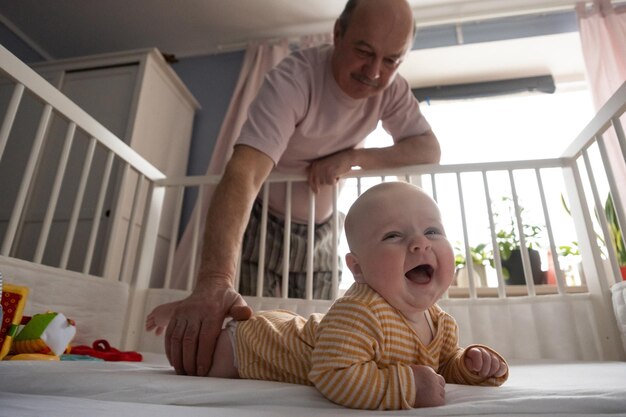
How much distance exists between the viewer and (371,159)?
4.03ft

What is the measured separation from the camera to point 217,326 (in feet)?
2.40

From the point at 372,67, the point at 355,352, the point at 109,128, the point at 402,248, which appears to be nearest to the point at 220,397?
the point at 355,352

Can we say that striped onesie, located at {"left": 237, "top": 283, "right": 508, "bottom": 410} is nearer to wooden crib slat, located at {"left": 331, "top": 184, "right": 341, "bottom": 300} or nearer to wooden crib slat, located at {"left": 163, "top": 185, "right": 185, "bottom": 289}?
wooden crib slat, located at {"left": 331, "top": 184, "right": 341, "bottom": 300}

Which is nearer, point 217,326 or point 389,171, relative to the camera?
point 217,326

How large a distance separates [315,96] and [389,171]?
31cm

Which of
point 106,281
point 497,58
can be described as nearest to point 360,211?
point 106,281

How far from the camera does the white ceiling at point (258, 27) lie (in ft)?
7.25

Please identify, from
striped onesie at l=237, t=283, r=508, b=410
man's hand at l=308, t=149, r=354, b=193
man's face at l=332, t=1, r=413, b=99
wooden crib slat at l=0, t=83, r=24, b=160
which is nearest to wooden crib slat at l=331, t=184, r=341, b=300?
man's hand at l=308, t=149, r=354, b=193

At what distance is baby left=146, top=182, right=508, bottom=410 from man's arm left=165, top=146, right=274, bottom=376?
68mm

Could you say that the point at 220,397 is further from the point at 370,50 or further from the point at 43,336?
the point at 370,50

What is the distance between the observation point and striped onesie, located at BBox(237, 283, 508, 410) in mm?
468

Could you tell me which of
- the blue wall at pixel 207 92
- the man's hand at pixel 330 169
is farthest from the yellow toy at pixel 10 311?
the blue wall at pixel 207 92

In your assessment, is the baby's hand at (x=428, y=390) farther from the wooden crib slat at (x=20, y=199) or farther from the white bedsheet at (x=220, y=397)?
the wooden crib slat at (x=20, y=199)

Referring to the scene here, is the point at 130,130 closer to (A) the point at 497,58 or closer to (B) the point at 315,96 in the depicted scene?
(B) the point at 315,96
